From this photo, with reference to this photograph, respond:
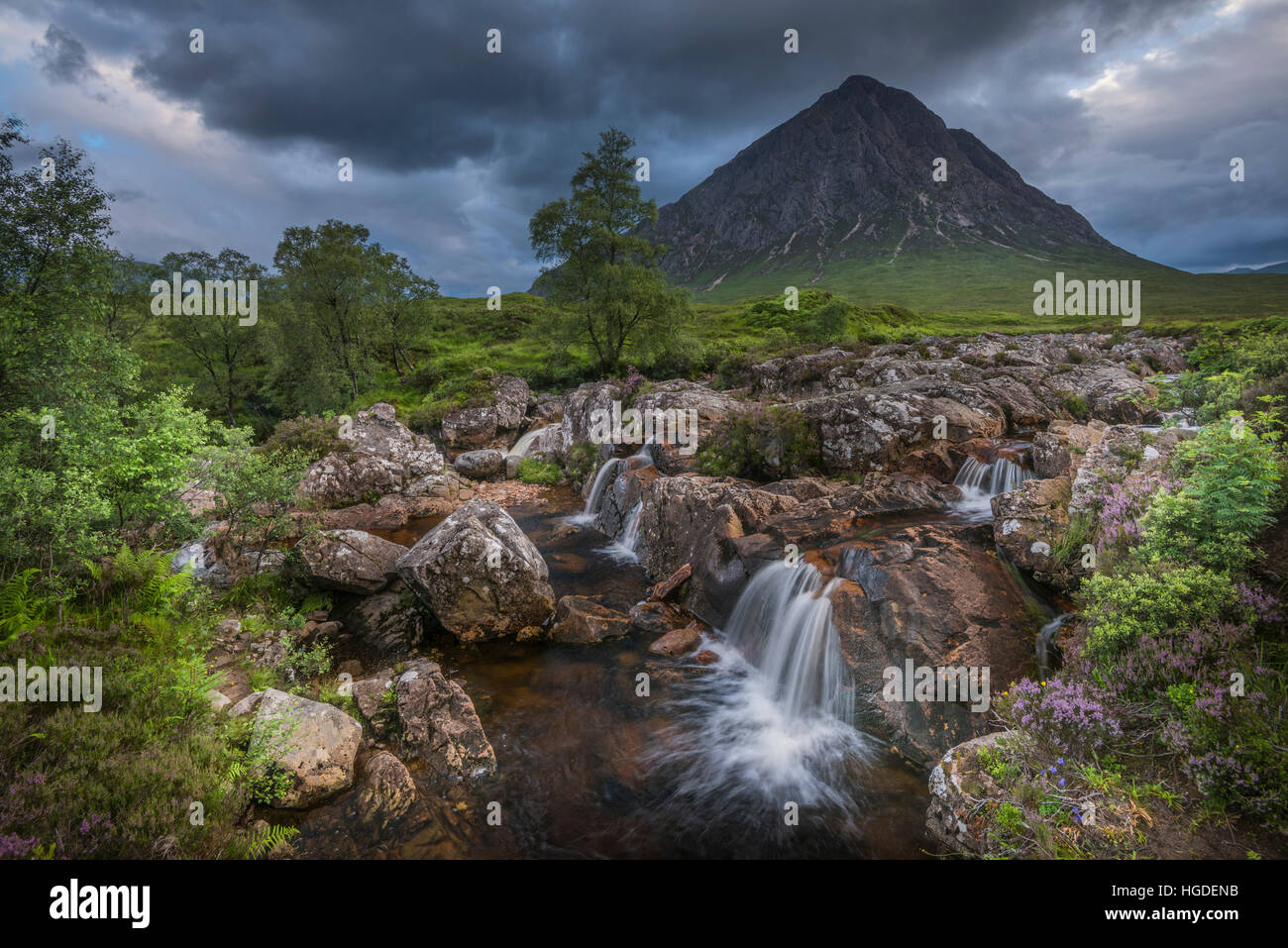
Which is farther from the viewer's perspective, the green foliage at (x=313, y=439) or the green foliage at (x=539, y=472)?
the green foliage at (x=539, y=472)

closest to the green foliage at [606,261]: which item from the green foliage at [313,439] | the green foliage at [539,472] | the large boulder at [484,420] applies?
the large boulder at [484,420]

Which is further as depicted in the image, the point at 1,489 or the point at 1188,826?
the point at 1,489

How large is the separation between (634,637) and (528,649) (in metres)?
2.77

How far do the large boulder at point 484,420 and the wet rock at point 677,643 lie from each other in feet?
81.7

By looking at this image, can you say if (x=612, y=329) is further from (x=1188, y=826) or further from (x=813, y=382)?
(x=1188, y=826)

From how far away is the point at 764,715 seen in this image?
33.0 feet

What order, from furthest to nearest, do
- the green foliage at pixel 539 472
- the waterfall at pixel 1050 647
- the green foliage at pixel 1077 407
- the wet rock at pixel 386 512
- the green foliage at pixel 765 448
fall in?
the green foliage at pixel 539 472 → the wet rock at pixel 386 512 → the green foliage at pixel 1077 407 → the green foliage at pixel 765 448 → the waterfall at pixel 1050 647

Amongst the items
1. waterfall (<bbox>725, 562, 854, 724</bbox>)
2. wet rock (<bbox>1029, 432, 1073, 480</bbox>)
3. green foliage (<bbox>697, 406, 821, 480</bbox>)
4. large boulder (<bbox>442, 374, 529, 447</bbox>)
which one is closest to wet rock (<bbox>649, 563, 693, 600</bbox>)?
waterfall (<bbox>725, 562, 854, 724</bbox>)

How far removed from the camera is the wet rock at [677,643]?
12.1 metres

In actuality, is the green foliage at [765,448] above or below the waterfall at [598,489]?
above

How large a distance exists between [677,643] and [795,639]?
3028 millimetres

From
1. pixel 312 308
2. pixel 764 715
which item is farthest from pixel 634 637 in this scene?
pixel 312 308

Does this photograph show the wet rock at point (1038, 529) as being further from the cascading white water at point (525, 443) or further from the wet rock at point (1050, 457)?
the cascading white water at point (525, 443)
